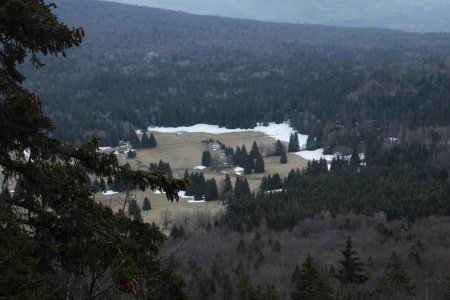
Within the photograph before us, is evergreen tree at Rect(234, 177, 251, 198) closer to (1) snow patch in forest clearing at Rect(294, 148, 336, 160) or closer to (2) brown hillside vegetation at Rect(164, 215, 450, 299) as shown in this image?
(2) brown hillside vegetation at Rect(164, 215, 450, 299)

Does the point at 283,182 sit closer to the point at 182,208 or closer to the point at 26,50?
the point at 182,208

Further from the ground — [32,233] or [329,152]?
[32,233]

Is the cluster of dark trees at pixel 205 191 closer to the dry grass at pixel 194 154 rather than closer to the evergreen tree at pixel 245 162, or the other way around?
the dry grass at pixel 194 154

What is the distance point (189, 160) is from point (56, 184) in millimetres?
143543

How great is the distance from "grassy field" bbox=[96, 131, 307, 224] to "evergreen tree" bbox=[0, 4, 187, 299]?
8402 cm

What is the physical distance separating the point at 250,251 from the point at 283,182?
48.1m

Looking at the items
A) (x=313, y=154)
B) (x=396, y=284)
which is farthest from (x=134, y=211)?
(x=313, y=154)

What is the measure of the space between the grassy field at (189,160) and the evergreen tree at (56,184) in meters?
84.0

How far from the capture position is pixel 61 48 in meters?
8.18

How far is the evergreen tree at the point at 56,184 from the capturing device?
7.68 metres

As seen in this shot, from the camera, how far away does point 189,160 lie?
497ft

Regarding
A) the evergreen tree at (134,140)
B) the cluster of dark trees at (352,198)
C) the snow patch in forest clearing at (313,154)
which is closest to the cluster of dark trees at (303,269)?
the cluster of dark trees at (352,198)

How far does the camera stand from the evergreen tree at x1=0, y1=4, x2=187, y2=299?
7684mm

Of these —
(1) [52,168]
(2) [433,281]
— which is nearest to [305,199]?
(2) [433,281]
